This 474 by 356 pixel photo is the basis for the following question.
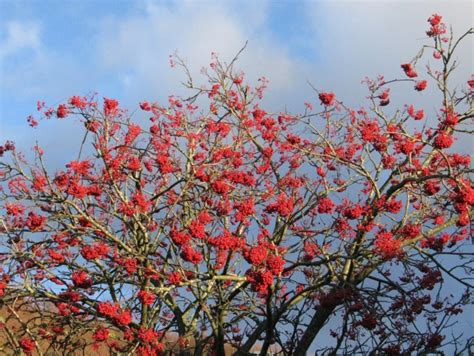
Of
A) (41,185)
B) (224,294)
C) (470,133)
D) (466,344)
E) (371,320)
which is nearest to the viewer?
(371,320)

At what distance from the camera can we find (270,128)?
11945 millimetres

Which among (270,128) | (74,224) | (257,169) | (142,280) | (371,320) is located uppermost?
(270,128)

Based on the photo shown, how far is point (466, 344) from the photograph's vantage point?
29.8ft

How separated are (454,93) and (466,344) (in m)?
4.50

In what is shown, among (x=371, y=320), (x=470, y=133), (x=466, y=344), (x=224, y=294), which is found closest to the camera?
(x=371, y=320)

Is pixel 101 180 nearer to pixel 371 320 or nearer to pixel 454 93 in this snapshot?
pixel 371 320

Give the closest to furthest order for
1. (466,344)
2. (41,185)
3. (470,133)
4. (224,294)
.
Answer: (466,344), (41,185), (224,294), (470,133)

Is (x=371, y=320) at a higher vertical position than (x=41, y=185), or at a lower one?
lower

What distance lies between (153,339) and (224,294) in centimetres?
165

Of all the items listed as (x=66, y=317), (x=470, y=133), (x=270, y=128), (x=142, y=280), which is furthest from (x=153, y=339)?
(x=470, y=133)

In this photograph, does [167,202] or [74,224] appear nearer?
[74,224]

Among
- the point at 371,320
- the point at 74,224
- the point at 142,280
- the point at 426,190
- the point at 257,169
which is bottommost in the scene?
the point at 371,320

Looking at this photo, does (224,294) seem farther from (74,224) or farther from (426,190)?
(426,190)

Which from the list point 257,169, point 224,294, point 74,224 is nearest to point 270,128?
point 257,169
